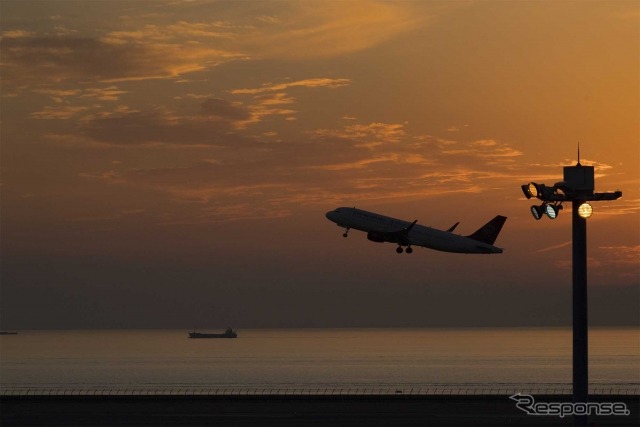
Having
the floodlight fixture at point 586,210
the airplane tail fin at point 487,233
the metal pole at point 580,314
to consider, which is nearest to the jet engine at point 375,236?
the airplane tail fin at point 487,233

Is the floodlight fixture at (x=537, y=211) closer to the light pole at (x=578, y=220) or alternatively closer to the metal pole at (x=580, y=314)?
the light pole at (x=578, y=220)

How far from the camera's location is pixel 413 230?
15362 centimetres

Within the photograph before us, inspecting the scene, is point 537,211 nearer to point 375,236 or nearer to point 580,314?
point 580,314

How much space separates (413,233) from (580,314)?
110 metres

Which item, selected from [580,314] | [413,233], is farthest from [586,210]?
[413,233]

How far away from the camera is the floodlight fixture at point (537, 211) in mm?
42562

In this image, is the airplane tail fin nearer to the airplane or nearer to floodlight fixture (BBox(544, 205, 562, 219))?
the airplane
